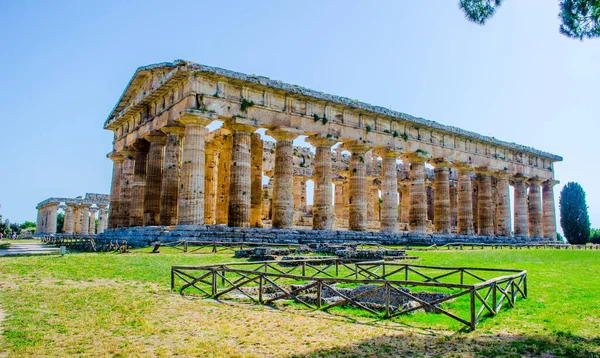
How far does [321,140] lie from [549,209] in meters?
29.4

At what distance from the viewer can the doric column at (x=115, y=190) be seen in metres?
31.5

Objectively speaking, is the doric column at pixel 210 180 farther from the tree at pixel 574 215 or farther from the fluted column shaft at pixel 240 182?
the tree at pixel 574 215

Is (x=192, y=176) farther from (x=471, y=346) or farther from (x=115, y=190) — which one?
(x=471, y=346)

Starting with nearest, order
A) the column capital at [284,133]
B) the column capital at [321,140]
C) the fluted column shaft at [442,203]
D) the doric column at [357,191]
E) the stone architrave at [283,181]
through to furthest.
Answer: the stone architrave at [283,181]
the column capital at [284,133]
the column capital at [321,140]
the doric column at [357,191]
the fluted column shaft at [442,203]

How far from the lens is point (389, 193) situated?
3262 cm

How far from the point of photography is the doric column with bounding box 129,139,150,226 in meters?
29.4

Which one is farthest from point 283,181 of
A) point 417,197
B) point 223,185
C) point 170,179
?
point 417,197

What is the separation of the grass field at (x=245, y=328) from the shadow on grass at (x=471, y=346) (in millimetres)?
14

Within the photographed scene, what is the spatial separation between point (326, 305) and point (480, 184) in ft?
110

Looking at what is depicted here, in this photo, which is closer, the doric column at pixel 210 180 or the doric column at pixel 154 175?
the doric column at pixel 154 175

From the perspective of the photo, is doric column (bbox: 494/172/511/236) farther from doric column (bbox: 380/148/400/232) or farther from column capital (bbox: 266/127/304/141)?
column capital (bbox: 266/127/304/141)

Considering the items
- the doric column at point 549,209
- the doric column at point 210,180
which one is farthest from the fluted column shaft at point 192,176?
the doric column at point 549,209

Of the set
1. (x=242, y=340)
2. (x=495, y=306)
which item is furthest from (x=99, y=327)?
(x=495, y=306)

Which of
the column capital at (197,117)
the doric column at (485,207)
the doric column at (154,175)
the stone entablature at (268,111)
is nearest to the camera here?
the column capital at (197,117)
